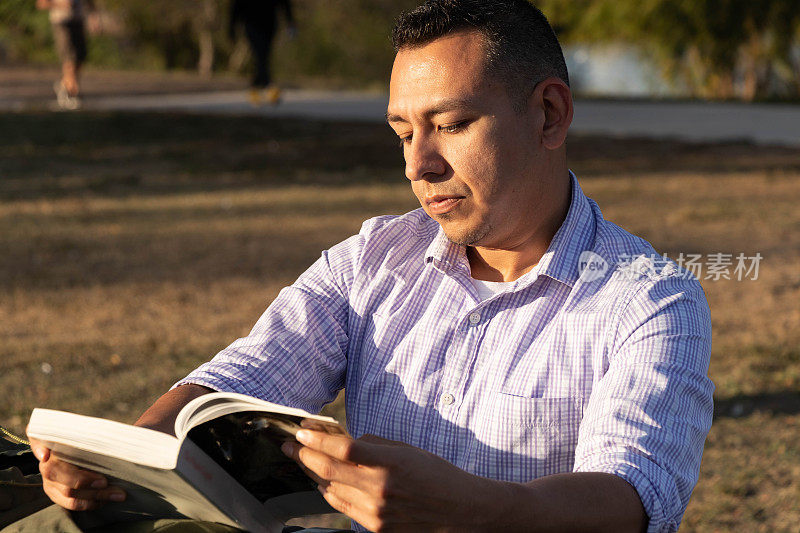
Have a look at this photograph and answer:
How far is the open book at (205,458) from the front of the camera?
1479mm

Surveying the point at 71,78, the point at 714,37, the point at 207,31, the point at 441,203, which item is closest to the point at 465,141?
the point at 441,203

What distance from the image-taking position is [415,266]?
209 centimetres

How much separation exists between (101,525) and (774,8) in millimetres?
16543

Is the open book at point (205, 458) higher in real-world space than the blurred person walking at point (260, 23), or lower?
lower

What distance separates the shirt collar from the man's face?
8 cm

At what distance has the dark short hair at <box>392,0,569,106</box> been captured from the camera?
6.07 feet

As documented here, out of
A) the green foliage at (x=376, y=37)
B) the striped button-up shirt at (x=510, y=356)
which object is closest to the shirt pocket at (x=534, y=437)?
the striped button-up shirt at (x=510, y=356)

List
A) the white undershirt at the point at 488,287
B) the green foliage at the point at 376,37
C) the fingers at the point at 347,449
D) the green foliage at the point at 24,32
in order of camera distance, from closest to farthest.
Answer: the fingers at the point at 347,449 → the white undershirt at the point at 488,287 → the green foliage at the point at 376,37 → the green foliage at the point at 24,32

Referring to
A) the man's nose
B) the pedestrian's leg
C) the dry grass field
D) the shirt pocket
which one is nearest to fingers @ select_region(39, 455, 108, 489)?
the shirt pocket

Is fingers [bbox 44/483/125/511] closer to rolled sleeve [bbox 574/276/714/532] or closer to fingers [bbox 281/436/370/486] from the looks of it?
fingers [bbox 281/436/370/486]

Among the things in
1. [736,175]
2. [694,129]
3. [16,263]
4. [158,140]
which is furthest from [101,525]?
[694,129]

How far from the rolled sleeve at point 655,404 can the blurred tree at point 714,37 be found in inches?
606

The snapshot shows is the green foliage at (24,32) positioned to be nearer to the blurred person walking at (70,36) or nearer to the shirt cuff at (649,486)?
the blurred person walking at (70,36)

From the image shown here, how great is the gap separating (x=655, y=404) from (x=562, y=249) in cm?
43
